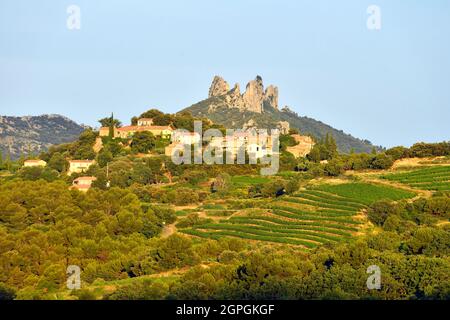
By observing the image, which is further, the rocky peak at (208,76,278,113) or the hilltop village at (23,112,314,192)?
the rocky peak at (208,76,278,113)

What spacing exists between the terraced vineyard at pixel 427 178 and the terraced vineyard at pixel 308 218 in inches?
97.6

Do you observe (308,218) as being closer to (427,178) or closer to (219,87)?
(427,178)

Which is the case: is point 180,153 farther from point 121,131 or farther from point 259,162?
point 121,131

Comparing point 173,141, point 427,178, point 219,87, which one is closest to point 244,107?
point 219,87

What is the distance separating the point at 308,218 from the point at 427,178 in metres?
13.3

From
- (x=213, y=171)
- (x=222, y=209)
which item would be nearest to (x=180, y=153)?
(x=213, y=171)

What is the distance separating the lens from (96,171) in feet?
250

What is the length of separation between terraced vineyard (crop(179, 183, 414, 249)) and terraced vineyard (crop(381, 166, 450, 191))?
2.48 metres

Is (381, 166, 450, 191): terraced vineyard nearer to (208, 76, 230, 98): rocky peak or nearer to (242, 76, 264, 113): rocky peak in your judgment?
(242, 76, 264, 113): rocky peak

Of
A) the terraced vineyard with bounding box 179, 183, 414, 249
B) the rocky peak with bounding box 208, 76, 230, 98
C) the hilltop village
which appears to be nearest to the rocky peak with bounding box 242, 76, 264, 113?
the rocky peak with bounding box 208, 76, 230, 98

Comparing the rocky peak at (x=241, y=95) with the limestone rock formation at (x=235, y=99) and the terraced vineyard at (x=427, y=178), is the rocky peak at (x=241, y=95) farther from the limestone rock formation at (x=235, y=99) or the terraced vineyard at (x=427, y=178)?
the terraced vineyard at (x=427, y=178)

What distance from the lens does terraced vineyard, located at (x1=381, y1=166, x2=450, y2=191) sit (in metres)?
57.1

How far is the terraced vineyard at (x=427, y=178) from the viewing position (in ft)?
187

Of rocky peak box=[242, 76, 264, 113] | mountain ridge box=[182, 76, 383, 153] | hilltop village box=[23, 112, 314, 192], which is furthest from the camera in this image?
rocky peak box=[242, 76, 264, 113]
